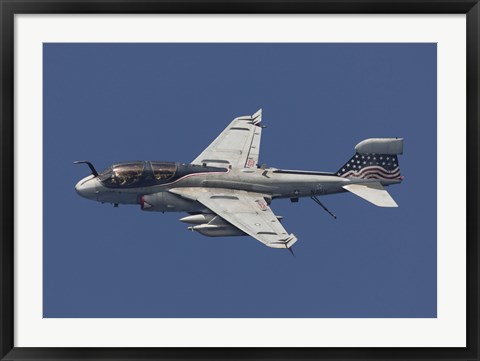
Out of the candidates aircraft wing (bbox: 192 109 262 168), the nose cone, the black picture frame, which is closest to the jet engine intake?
the nose cone

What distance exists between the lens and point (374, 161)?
140 feet

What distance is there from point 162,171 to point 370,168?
9.87m

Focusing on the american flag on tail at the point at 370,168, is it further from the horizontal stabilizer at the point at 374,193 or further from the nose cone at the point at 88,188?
the nose cone at the point at 88,188

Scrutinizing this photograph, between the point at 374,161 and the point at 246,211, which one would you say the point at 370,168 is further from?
the point at 246,211


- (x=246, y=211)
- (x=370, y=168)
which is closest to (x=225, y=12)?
(x=246, y=211)

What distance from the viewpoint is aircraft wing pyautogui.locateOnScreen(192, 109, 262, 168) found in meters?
44.3

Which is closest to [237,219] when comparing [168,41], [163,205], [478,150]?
[163,205]

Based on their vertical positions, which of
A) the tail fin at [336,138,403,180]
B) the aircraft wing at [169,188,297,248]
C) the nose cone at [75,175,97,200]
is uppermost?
the tail fin at [336,138,403,180]

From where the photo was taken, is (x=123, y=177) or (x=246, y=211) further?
(x=123, y=177)

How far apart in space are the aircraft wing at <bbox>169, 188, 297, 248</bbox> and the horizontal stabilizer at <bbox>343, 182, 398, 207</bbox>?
4558 millimetres

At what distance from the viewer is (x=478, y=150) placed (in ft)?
90.6

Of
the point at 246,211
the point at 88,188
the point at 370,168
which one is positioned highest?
the point at 370,168

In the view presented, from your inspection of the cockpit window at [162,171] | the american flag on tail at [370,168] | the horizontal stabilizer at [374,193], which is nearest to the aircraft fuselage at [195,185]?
the cockpit window at [162,171]

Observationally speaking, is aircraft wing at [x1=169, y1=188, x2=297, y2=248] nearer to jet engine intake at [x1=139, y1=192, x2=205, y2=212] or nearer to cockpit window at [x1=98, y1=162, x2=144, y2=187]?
jet engine intake at [x1=139, y1=192, x2=205, y2=212]
